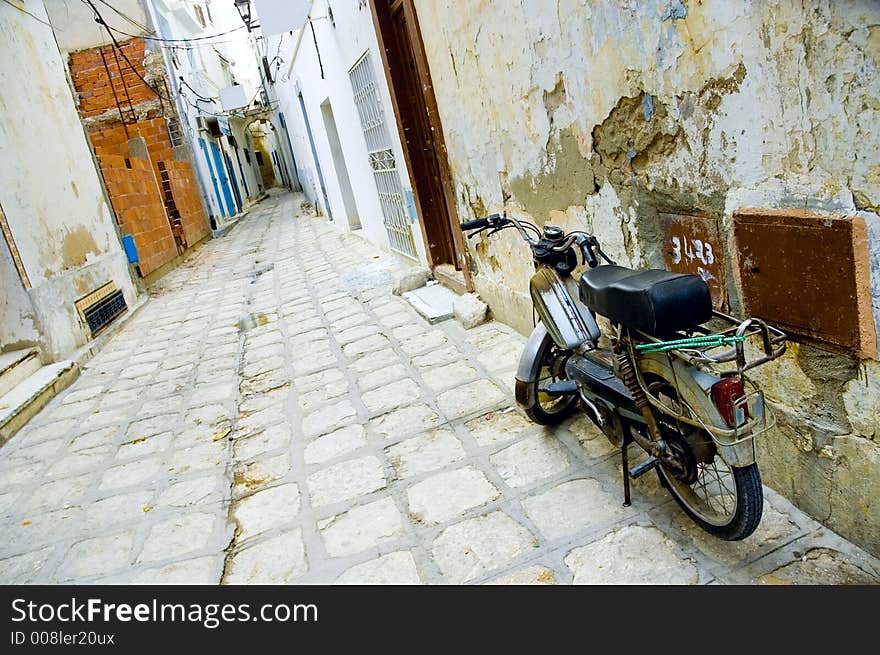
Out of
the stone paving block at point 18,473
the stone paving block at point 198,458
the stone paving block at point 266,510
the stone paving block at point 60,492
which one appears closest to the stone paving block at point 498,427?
the stone paving block at point 266,510

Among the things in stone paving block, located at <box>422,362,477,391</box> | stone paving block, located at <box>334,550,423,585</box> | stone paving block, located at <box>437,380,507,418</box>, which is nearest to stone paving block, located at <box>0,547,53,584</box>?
stone paving block, located at <box>334,550,423,585</box>

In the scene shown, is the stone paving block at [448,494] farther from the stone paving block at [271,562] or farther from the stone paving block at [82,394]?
the stone paving block at [82,394]

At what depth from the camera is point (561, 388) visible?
278cm

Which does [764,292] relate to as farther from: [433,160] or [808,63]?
[433,160]

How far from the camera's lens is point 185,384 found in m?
4.82

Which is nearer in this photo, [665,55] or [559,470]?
[665,55]

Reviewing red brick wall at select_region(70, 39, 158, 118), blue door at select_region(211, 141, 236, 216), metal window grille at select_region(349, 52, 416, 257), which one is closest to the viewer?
metal window grille at select_region(349, 52, 416, 257)

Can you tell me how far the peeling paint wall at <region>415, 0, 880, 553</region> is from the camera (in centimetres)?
154

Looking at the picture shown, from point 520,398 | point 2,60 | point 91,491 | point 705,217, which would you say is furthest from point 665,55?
point 2,60

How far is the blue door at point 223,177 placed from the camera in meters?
21.5

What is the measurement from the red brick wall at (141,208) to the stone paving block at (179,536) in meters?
7.63

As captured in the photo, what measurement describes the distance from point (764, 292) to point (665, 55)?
905 mm

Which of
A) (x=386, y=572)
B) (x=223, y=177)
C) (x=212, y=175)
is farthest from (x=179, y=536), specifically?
(x=223, y=177)

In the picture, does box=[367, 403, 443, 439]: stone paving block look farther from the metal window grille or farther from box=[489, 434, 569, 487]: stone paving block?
→ the metal window grille
